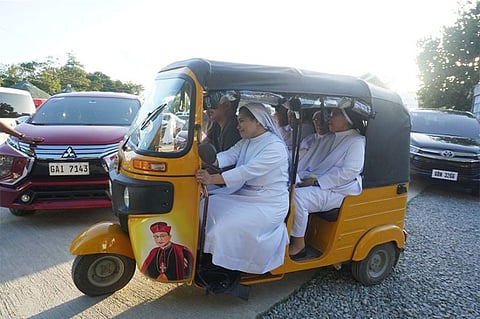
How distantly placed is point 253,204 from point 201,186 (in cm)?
46

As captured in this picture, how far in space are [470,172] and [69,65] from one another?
5308 cm

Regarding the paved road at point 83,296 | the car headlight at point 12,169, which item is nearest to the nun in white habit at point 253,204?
the paved road at point 83,296

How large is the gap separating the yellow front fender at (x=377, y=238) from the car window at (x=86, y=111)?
3.75 m

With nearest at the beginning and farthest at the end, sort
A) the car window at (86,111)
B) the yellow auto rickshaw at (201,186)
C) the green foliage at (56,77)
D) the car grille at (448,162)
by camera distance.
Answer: the yellow auto rickshaw at (201,186) < the car window at (86,111) < the car grille at (448,162) < the green foliage at (56,77)

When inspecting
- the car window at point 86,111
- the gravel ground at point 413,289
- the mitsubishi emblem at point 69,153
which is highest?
the car window at point 86,111

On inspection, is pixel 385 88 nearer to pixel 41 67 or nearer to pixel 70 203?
pixel 70 203

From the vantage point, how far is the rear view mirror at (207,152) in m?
2.37

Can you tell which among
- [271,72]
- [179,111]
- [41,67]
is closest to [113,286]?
[179,111]

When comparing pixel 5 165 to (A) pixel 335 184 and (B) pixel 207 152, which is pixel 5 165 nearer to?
(B) pixel 207 152

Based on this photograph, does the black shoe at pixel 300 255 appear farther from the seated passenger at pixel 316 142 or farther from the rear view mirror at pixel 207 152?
the rear view mirror at pixel 207 152

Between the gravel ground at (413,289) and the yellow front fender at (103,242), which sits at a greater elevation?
the yellow front fender at (103,242)

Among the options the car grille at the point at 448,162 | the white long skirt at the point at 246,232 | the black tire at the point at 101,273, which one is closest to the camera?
the white long skirt at the point at 246,232

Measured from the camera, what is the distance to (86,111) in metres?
5.44

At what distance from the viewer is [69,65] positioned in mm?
49500
